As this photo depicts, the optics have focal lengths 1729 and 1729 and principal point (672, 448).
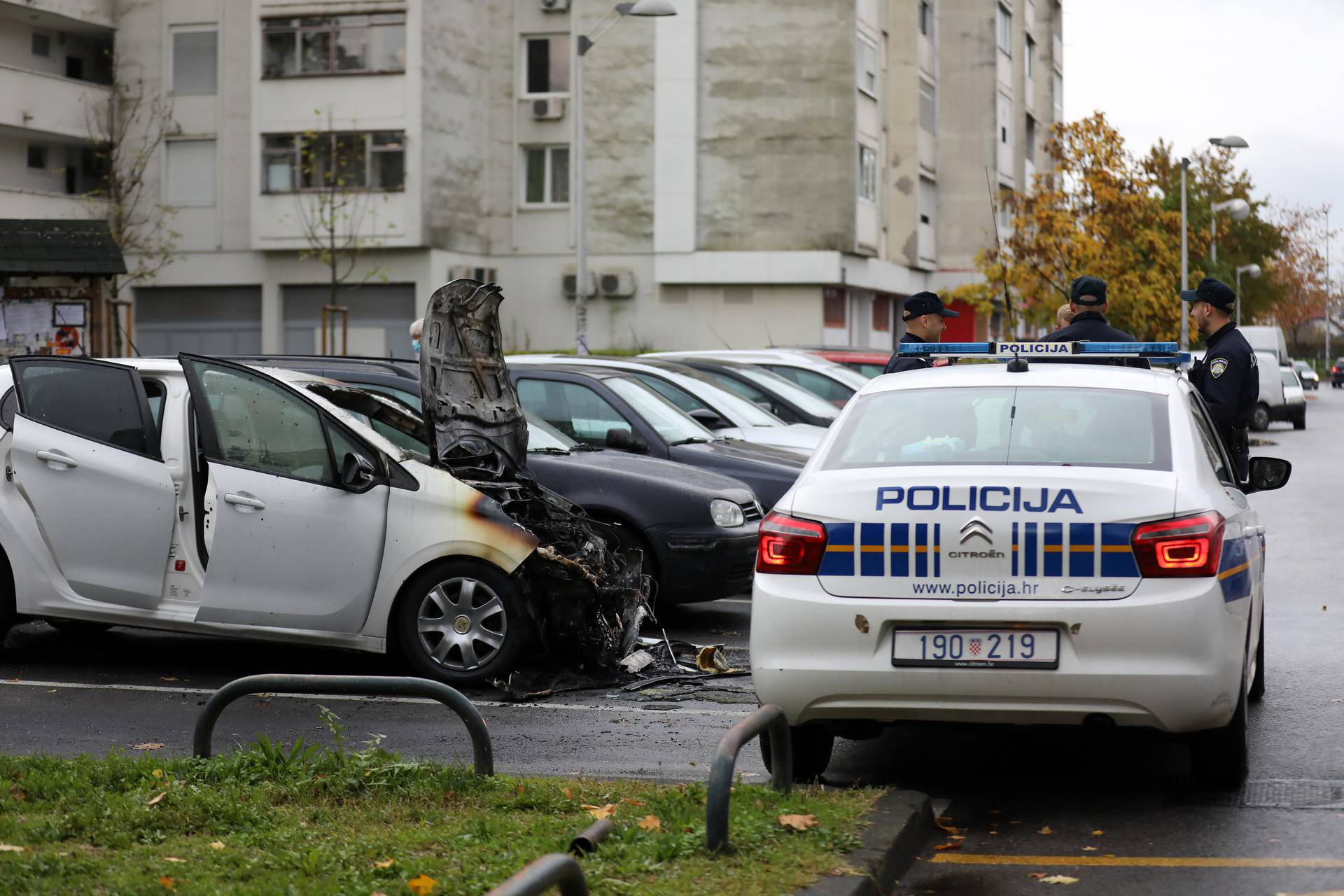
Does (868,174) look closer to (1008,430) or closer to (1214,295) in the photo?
(1214,295)

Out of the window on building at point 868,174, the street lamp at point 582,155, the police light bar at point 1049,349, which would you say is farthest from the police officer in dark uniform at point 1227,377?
the window on building at point 868,174

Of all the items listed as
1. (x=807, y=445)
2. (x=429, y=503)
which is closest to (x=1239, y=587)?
(x=429, y=503)

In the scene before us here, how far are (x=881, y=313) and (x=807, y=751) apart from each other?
45876 mm

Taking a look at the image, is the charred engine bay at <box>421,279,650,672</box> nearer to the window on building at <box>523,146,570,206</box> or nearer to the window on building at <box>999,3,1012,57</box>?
the window on building at <box>523,146,570,206</box>

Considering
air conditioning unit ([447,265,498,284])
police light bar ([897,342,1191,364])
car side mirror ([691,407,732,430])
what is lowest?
car side mirror ([691,407,732,430])

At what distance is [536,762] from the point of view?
6980 millimetres

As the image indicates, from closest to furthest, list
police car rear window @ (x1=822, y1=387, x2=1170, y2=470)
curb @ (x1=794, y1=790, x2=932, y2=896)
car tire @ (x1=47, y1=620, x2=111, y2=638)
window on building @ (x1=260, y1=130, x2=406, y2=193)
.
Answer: curb @ (x1=794, y1=790, x2=932, y2=896) < police car rear window @ (x1=822, y1=387, x2=1170, y2=470) < car tire @ (x1=47, y1=620, x2=111, y2=638) < window on building @ (x1=260, y1=130, x2=406, y2=193)

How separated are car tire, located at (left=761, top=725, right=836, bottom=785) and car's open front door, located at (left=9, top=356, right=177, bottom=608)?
385 centimetres

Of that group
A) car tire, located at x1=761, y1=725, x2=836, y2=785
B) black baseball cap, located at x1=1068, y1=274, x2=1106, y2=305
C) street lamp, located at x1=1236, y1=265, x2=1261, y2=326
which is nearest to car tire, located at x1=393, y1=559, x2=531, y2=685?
car tire, located at x1=761, y1=725, x2=836, y2=785

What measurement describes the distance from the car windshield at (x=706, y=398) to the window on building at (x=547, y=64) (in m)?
31.6

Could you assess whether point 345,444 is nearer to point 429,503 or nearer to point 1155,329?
point 429,503

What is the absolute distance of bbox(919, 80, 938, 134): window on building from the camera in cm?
5394

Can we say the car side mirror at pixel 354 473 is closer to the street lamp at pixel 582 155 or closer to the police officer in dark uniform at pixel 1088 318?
the police officer in dark uniform at pixel 1088 318

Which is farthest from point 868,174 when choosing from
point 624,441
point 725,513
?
point 725,513
